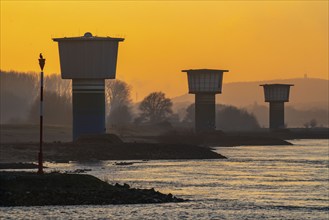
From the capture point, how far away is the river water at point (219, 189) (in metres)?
51.0

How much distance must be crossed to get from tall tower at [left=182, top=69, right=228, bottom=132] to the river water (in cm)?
7652

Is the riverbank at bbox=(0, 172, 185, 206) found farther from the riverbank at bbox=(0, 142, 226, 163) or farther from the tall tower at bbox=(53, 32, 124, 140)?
the tall tower at bbox=(53, 32, 124, 140)

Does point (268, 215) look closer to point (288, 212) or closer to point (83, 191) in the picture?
point (288, 212)

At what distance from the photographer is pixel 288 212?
53.8m

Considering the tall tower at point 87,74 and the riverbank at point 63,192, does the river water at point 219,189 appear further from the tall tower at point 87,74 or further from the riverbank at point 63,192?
the tall tower at point 87,74

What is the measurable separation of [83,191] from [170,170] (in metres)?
33.7

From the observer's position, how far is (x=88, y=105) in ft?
409

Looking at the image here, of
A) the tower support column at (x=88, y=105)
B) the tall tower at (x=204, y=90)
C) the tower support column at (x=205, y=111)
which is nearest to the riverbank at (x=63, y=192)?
the tower support column at (x=88, y=105)

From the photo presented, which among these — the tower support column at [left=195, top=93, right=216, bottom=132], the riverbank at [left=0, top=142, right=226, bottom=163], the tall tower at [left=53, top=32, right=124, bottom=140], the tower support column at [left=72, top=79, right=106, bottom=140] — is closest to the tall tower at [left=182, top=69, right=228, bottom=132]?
the tower support column at [left=195, top=93, right=216, bottom=132]

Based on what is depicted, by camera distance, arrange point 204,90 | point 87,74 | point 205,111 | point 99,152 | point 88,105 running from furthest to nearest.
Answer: point 205,111 → point 204,90 → point 87,74 → point 88,105 → point 99,152

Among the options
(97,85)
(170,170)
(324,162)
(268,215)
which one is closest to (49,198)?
(268,215)

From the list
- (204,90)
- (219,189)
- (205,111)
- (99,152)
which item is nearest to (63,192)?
(219,189)

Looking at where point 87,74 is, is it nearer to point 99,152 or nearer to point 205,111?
point 99,152

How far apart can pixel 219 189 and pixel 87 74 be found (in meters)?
59.3
